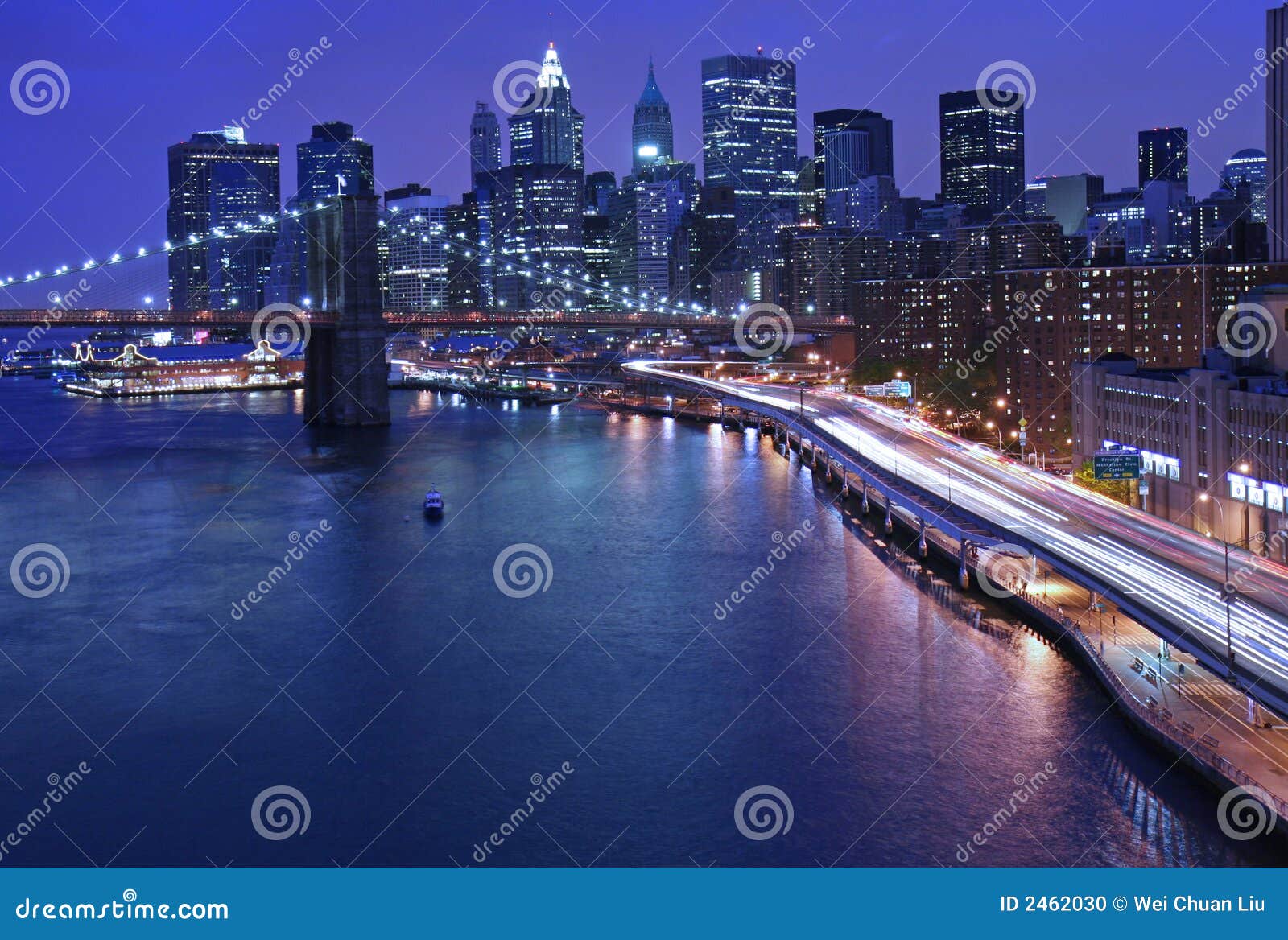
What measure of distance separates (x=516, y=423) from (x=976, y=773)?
2943 cm

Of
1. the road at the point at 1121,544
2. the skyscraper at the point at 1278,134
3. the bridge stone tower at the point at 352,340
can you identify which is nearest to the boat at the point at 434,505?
the road at the point at 1121,544

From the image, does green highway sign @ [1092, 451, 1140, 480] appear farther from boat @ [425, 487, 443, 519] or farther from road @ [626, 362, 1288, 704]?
boat @ [425, 487, 443, 519]

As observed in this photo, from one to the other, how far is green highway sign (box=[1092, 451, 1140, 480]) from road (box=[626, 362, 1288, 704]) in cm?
36

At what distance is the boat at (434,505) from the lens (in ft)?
69.2

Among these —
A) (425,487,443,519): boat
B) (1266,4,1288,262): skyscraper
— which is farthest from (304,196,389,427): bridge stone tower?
(1266,4,1288,262): skyscraper

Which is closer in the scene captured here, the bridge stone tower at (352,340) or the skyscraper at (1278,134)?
the skyscraper at (1278,134)

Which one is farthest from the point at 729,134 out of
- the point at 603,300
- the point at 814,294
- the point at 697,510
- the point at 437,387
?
the point at 697,510

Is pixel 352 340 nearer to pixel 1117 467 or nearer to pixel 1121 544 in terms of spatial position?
pixel 1117 467

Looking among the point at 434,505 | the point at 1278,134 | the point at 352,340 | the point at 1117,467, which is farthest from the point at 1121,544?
the point at 352,340

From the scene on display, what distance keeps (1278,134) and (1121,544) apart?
2548cm

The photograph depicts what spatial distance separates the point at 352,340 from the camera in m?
37.4

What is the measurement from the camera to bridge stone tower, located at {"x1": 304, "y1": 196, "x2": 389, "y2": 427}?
36.8m

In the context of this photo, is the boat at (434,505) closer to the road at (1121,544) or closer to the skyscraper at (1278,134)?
the road at (1121,544)

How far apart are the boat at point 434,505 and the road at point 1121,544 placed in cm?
680
